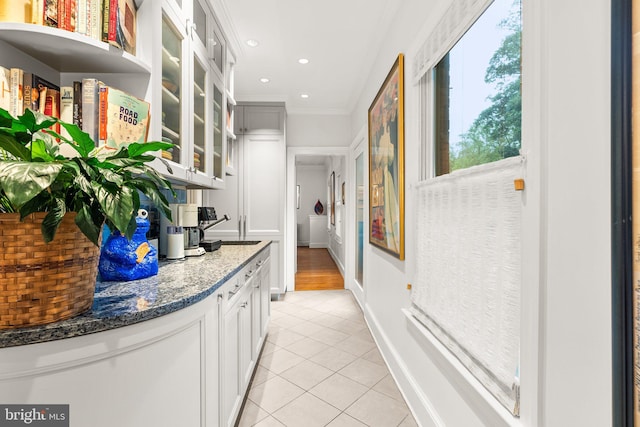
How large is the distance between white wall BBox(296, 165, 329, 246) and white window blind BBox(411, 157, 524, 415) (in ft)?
26.1

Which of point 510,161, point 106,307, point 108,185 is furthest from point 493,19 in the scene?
point 106,307

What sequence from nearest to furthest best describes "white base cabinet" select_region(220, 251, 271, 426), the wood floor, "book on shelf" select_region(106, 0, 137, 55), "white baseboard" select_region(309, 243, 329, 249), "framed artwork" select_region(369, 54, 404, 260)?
"book on shelf" select_region(106, 0, 137, 55) < "white base cabinet" select_region(220, 251, 271, 426) < "framed artwork" select_region(369, 54, 404, 260) < the wood floor < "white baseboard" select_region(309, 243, 329, 249)

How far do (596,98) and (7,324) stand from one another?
1.46m

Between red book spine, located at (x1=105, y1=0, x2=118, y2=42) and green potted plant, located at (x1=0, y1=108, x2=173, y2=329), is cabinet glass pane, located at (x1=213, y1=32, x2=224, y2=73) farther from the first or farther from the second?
green potted plant, located at (x1=0, y1=108, x2=173, y2=329)

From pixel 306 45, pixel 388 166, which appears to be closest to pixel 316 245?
pixel 306 45

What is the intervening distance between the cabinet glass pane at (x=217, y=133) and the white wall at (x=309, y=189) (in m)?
7.01

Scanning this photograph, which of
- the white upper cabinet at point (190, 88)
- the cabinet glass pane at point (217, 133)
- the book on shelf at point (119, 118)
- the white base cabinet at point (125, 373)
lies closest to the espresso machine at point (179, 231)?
the white upper cabinet at point (190, 88)

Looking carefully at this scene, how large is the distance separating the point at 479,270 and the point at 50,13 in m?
1.79

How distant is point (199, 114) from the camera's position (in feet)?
6.44

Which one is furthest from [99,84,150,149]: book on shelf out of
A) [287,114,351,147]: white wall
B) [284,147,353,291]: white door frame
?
[287,114,351,147]: white wall

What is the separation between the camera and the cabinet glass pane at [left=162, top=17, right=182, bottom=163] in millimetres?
1532

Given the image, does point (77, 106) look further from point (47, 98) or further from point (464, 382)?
point (464, 382)

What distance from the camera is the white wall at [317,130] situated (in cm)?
439

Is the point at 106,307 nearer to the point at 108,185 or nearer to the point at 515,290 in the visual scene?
the point at 108,185
